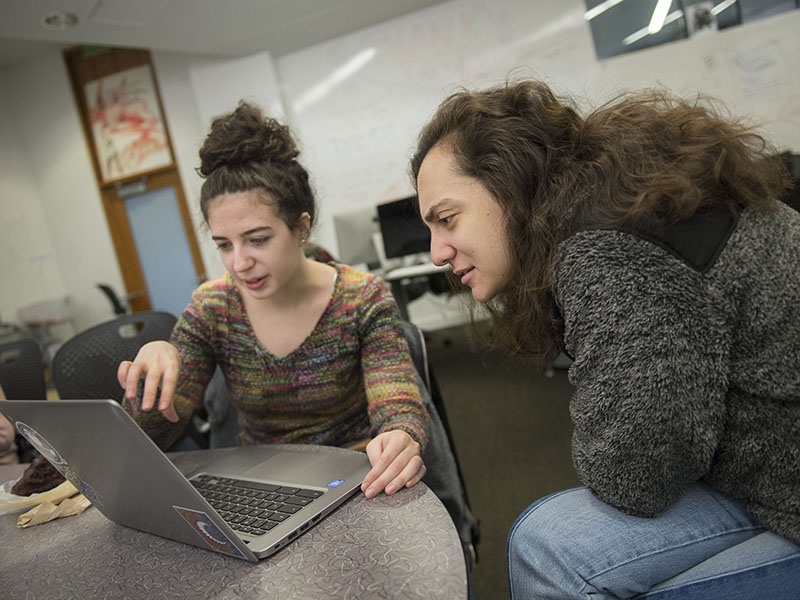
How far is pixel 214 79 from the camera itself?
16.0ft

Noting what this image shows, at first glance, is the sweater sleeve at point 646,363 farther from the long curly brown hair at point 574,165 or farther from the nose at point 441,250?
the nose at point 441,250

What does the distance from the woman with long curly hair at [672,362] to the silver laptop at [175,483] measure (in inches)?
10.5

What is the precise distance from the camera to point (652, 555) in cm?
65

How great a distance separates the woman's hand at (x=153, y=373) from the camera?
83cm

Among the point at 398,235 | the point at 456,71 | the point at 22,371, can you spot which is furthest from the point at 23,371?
the point at 456,71

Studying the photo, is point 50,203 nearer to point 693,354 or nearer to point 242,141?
point 242,141

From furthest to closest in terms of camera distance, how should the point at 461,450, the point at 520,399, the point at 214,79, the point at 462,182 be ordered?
the point at 214,79 → the point at 520,399 → the point at 461,450 → the point at 462,182

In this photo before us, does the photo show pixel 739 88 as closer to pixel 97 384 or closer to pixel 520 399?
pixel 520 399

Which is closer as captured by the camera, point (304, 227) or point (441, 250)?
point (441, 250)

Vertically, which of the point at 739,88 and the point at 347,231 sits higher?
the point at 739,88

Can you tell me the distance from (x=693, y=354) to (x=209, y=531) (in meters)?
0.54

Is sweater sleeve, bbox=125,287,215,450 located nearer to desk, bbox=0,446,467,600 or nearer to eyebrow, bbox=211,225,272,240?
eyebrow, bbox=211,225,272,240

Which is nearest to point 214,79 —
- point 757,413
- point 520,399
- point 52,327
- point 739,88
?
point 52,327

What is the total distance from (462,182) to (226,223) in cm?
52
